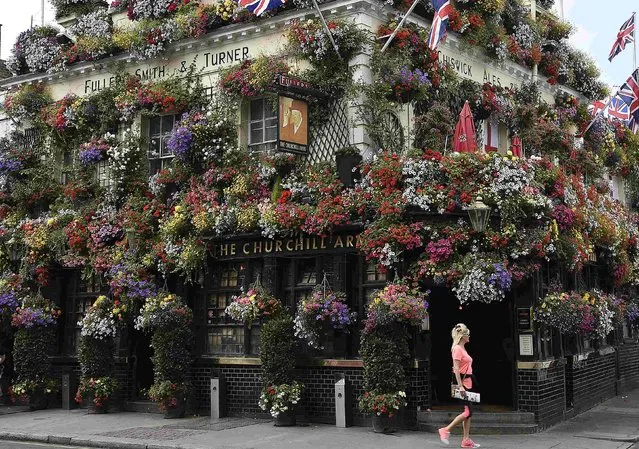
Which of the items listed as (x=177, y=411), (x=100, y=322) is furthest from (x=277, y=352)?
(x=100, y=322)

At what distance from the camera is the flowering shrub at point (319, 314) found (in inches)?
577

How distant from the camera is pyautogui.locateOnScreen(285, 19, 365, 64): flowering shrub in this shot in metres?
15.8

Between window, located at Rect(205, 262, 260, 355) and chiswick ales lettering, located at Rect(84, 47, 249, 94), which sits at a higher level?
chiswick ales lettering, located at Rect(84, 47, 249, 94)

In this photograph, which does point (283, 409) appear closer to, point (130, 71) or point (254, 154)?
point (254, 154)

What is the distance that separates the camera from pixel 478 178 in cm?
1434

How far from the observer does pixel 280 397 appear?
48.3 feet

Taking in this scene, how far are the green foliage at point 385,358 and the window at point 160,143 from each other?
7.11m

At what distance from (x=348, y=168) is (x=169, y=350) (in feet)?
16.8

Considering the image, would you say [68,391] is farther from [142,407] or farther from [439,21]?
[439,21]

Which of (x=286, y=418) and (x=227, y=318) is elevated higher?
(x=227, y=318)

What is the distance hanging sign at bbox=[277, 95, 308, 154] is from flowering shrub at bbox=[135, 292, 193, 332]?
3850mm

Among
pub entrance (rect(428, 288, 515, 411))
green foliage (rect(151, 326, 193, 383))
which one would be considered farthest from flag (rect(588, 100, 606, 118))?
green foliage (rect(151, 326, 193, 383))

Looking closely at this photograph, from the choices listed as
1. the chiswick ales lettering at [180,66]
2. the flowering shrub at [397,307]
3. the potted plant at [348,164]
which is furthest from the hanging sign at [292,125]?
the flowering shrub at [397,307]

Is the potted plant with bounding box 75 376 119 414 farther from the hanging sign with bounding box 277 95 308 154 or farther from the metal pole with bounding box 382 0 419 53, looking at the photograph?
the metal pole with bounding box 382 0 419 53
